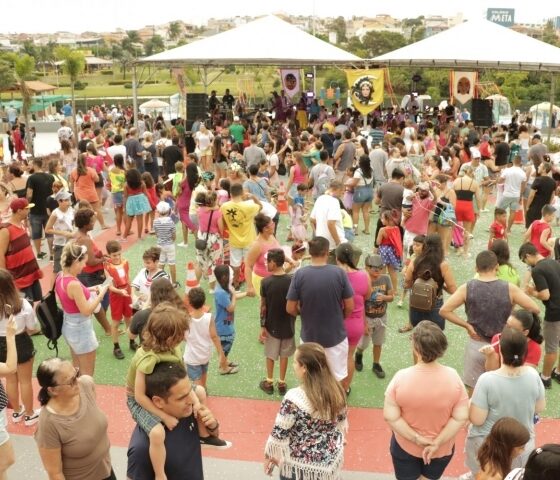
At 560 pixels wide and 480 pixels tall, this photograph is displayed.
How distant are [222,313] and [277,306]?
671mm

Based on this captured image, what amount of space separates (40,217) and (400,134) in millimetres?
9127

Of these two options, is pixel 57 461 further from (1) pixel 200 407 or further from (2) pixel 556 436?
(2) pixel 556 436

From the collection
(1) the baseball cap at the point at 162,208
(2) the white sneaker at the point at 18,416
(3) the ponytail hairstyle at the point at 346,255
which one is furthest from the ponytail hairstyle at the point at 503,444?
(1) the baseball cap at the point at 162,208

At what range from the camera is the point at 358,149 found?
1280cm

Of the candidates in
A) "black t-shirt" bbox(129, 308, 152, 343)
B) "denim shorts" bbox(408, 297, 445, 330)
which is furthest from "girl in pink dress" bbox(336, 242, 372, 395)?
"black t-shirt" bbox(129, 308, 152, 343)

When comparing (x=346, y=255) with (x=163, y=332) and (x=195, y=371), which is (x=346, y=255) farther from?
(x=163, y=332)

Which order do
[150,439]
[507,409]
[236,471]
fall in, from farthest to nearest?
[236,471], [507,409], [150,439]

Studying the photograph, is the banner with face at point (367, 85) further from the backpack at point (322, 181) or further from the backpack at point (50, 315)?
the backpack at point (50, 315)

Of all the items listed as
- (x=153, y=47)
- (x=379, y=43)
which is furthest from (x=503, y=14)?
(x=379, y=43)

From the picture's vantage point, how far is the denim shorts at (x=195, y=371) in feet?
18.1

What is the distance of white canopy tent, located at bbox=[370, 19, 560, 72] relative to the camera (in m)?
15.9

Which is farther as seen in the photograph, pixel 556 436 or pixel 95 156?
pixel 95 156

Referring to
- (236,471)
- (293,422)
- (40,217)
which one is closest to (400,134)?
(40,217)

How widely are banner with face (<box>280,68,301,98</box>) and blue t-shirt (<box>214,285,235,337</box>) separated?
17.3 metres
